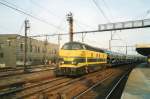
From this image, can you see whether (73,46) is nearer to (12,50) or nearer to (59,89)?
(59,89)

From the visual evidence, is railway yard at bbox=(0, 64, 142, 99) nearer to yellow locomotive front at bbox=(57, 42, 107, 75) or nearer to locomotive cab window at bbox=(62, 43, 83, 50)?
yellow locomotive front at bbox=(57, 42, 107, 75)

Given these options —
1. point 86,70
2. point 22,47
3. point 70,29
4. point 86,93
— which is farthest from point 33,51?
point 86,93

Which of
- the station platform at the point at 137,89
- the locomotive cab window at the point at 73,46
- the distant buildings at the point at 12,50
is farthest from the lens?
the distant buildings at the point at 12,50

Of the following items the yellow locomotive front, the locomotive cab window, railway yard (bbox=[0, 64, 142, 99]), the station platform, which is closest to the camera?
railway yard (bbox=[0, 64, 142, 99])

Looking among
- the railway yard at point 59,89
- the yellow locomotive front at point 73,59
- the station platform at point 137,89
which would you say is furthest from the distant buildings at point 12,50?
the station platform at point 137,89

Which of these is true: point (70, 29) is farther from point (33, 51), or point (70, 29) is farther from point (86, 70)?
point (33, 51)

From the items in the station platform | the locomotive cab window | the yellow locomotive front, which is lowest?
the station platform

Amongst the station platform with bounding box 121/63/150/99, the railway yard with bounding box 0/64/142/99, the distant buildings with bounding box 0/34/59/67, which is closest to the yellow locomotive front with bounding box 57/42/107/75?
the railway yard with bounding box 0/64/142/99

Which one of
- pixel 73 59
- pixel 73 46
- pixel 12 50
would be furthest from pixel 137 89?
pixel 12 50

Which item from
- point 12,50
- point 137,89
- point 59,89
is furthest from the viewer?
point 12,50

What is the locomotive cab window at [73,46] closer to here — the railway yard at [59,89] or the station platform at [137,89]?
the railway yard at [59,89]

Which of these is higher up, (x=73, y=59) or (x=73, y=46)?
(x=73, y=46)

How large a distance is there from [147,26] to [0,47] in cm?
3634

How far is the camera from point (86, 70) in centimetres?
2227
